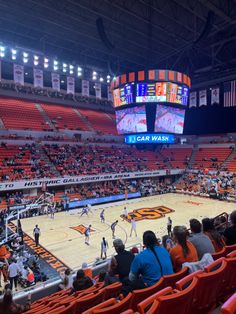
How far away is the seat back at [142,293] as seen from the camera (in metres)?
3.26

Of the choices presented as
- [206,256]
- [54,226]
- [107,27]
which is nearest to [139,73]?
[107,27]

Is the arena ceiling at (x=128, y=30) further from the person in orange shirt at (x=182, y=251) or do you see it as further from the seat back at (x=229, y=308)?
the seat back at (x=229, y=308)

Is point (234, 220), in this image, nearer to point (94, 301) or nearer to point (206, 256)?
point (206, 256)

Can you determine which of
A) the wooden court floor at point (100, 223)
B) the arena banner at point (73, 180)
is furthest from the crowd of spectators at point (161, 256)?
the arena banner at point (73, 180)

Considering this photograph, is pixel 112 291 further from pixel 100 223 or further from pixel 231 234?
pixel 100 223

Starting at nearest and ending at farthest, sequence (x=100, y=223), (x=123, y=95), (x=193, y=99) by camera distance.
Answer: (x=100, y=223) → (x=123, y=95) → (x=193, y=99)

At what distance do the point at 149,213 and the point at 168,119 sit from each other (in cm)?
831

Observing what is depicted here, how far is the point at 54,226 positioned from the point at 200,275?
17.3 meters

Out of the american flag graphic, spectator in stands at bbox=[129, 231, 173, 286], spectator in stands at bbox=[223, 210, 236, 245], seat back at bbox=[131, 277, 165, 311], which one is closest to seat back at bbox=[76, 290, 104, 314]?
spectator in stands at bbox=[129, 231, 173, 286]

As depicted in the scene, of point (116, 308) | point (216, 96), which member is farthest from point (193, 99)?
point (116, 308)

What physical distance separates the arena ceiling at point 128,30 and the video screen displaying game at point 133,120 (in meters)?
3.86

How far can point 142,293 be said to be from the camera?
10.8ft

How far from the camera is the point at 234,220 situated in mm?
4938

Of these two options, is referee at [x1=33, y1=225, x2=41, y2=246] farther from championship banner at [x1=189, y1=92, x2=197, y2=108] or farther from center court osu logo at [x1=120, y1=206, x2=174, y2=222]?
championship banner at [x1=189, y1=92, x2=197, y2=108]
